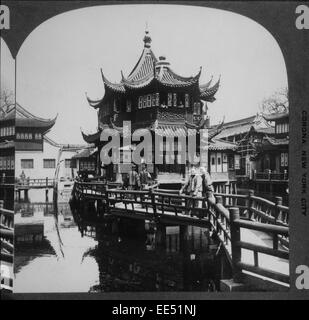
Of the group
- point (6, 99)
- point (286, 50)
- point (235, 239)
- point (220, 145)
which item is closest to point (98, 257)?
point (235, 239)

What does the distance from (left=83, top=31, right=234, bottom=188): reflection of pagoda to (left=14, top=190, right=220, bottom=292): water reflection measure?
0.78 m

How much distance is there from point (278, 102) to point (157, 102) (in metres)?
1.30

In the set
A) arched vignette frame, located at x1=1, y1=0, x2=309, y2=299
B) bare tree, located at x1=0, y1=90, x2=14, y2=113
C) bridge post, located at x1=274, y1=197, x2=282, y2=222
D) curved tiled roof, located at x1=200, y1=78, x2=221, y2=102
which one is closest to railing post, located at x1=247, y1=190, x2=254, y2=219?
bridge post, located at x1=274, y1=197, x2=282, y2=222

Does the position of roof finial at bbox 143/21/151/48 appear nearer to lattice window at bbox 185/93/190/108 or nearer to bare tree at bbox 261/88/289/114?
lattice window at bbox 185/93/190/108

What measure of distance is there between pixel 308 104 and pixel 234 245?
4.52 ft

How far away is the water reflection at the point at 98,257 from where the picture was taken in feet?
11.1

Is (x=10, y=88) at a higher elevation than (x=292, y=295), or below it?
higher

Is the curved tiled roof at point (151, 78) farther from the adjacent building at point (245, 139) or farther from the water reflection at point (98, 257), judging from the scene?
the water reflection at point (98, 257)

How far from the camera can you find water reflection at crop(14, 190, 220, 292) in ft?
11.1

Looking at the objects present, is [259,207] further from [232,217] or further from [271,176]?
[232,217]

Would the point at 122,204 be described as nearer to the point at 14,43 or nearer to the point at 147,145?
the point at 147,145

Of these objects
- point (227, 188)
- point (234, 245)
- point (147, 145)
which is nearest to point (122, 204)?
point (147, 145)

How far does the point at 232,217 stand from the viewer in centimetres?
295

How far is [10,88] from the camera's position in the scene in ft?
11.0
